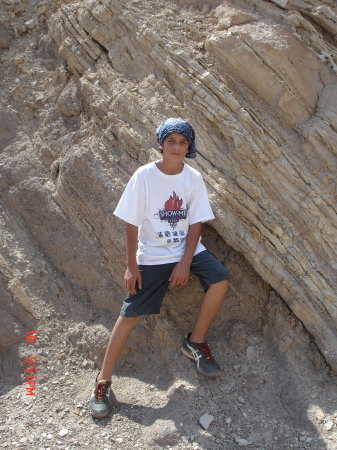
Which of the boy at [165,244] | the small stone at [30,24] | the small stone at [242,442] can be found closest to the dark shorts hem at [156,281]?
the boy at [165,244]

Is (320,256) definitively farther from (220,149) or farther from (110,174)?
(110,174)

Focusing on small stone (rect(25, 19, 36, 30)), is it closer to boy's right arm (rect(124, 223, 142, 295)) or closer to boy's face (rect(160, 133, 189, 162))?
boy's face (rect(160, 133, 189, 162))

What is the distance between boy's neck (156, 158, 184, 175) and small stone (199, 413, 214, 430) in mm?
1837

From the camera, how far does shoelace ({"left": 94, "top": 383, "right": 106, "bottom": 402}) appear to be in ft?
11.0

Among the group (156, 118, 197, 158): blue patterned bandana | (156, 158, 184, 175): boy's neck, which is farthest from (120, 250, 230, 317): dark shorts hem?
(156, 118, 197, 158): blue patterned bandana

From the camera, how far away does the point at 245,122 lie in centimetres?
371

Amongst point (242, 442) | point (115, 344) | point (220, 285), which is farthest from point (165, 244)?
point (242, 442)

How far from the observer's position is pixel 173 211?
3.50m

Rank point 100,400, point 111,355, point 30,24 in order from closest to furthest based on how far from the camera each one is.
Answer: point 100,400 < point 111,355 < point 30,24

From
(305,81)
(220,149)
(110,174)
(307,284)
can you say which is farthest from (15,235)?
(305,81)

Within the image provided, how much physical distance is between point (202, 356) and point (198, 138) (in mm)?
1816

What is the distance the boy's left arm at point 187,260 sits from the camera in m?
3.39

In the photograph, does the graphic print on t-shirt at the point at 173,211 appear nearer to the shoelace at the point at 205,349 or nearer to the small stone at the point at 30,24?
the shoelace at the point at 205,349

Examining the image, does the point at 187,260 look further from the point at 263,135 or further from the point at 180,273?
the point at 263,135
